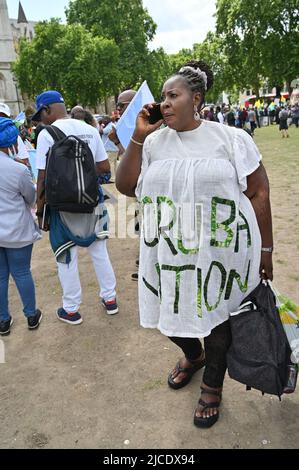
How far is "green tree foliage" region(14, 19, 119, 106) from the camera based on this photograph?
29.2 m

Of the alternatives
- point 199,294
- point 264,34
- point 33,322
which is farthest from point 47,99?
point 264,34

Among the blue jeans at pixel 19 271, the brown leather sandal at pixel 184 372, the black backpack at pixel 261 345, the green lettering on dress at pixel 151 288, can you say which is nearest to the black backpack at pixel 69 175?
the blue jeans at pixel 19 271

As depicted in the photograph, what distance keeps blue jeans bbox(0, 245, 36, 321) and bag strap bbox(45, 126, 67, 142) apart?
0.97m

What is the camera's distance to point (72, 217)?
329cm

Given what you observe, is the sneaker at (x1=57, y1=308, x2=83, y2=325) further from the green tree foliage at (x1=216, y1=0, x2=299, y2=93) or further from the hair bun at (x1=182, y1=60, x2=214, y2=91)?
the green tree foliage at (x1=216, y1=0, x2=299, y2=93)

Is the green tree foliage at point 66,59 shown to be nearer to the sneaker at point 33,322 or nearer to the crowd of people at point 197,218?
the sneaker at point 33,322

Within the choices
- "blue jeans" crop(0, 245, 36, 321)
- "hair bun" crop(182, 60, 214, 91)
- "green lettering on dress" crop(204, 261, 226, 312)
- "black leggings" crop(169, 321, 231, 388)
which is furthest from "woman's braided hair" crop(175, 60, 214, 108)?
"blue jeans" crop(0, 245, 36, 321)

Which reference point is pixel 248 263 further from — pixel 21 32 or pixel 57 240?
pixel 21 32

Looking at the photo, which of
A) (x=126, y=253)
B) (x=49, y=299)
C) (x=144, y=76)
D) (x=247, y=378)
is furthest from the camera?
(x=144, y=76)

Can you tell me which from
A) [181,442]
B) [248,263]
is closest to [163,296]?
[248,263]

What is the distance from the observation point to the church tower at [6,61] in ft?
169

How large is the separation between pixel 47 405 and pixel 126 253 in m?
2.89

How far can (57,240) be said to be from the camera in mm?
3361

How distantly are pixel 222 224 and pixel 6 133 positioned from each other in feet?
6.65
